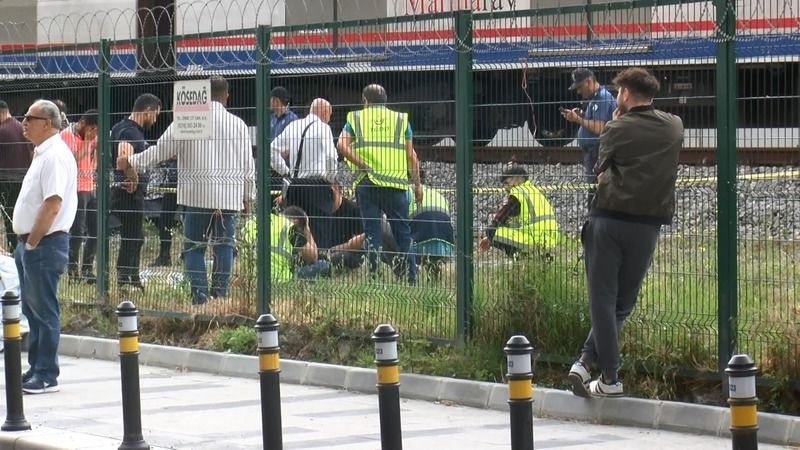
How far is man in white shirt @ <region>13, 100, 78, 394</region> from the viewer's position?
33.4 feet

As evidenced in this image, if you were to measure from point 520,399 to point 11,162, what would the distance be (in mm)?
9794

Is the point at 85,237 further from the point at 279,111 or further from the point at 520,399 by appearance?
Result: the point at 520,399

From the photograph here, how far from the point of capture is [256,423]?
30.1ft

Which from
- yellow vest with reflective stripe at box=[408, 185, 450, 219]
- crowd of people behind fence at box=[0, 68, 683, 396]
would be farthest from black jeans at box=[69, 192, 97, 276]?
yellow vest with reflective stripe at box=[408, 185, 450, 219]

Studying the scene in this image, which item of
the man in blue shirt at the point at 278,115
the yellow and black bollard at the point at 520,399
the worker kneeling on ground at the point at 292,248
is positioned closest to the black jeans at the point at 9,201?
the worker kneeling on ground at the point at 292,248

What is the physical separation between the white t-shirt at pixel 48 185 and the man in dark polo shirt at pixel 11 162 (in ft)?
14.3

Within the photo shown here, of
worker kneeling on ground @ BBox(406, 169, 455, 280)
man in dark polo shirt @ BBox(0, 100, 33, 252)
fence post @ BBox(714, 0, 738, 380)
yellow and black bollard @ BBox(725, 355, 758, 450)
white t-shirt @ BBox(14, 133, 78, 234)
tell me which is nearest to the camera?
yellow and black bollard @ BBox(725, 355, 758, 450)

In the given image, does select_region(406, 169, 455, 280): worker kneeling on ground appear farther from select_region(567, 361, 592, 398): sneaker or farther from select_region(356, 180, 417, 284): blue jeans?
select_region(567, 361, 592, 398): sneaker

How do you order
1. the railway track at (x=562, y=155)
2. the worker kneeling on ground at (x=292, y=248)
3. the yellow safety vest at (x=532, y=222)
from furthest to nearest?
1. the worker kneeling on ground at (x=292, y=248)
2. the yellow safety vest at (x=532, y=222)
3. the railway track at (x=562, y=155)

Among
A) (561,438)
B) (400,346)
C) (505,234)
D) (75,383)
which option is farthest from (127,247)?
(561,438)

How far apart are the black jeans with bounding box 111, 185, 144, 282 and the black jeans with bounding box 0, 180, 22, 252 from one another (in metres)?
1.69

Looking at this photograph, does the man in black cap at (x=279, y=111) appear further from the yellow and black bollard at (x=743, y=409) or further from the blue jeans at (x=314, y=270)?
the yellow and black bollard at (x=743, y=409)

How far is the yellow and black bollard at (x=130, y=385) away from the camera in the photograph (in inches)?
316

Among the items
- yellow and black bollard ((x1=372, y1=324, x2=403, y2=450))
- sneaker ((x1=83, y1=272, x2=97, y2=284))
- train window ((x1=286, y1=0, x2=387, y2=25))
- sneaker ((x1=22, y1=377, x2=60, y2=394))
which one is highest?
train window ((x1=286, y1=0, x2=387, y2=25))
